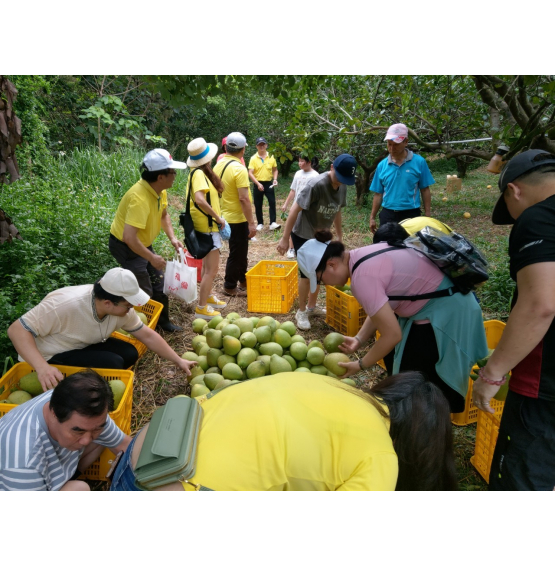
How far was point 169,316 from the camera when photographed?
16.7 ft

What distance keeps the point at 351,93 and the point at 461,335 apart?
28.1ft

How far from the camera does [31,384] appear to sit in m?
2.84

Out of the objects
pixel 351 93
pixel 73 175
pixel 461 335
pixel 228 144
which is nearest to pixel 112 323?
pixel 461 335

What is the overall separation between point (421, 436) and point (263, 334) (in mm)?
2234

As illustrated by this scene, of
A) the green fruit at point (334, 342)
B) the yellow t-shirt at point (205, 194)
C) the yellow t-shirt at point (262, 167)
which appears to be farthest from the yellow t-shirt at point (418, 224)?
the yellow t-shirt at point (262, 167)

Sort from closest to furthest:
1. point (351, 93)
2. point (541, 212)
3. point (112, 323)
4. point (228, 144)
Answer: point (541, 212)
point (112, 323)
point (228, 144)
point (351, 93)

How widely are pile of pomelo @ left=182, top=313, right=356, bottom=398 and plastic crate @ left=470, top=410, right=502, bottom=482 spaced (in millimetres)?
979

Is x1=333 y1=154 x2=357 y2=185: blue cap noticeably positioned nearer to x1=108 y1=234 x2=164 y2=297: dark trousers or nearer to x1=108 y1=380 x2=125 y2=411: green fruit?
x1=108 y1=234 x2=164 y2=297: dark trousers

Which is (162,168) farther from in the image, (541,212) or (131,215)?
(541,212)

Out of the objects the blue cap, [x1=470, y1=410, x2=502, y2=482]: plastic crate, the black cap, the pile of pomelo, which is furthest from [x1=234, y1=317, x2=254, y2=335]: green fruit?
the black cap

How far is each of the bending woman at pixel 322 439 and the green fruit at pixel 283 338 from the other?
6.32 ft

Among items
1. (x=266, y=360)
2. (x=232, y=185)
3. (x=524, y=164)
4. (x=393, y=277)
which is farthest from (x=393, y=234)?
(x=232, y=185)

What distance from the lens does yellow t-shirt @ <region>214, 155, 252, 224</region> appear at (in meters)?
5.40
